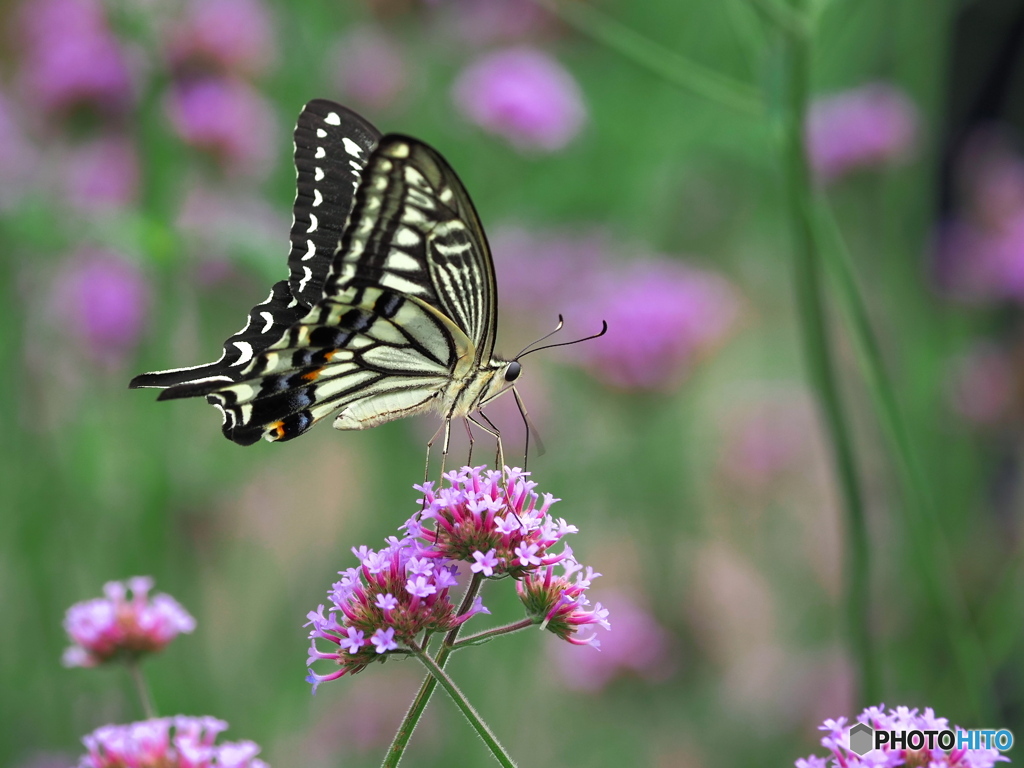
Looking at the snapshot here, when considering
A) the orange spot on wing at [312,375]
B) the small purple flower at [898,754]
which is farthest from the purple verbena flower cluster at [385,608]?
the orange spot on wing at [312,375]

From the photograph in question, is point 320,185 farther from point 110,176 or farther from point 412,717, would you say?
point 110,176

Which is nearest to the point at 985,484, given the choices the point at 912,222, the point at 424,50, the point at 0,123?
the point at 912,222

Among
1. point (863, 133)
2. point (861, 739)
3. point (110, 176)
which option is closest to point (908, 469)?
point (861, 739)

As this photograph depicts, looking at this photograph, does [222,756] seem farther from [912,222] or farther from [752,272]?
[752,272]

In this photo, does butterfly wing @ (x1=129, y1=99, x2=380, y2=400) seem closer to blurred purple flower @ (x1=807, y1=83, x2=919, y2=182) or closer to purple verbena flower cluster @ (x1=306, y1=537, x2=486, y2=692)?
purple verbena flower cluster @ (x1=306, y1=537, x2=486, y2=692)

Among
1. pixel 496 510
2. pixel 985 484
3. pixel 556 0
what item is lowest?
pixel 496 510
